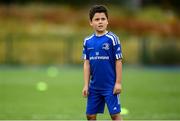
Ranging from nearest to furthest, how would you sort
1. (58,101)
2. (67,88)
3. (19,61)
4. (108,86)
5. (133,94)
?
(108,86) < (58,101) < (133,94) < (67,88) < (19,61)

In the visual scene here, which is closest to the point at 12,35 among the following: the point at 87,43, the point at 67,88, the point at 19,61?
the point at 19,61

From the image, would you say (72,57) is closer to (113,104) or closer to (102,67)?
(102,67)

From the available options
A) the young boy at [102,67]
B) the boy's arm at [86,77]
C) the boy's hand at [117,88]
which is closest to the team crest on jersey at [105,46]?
the young boy at [102,67]

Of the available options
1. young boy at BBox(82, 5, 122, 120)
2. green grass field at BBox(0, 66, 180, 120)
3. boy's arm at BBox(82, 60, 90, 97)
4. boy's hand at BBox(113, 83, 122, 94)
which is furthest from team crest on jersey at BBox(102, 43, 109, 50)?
green grass field at BBox(0, 66, 180, 120)

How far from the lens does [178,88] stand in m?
19.6

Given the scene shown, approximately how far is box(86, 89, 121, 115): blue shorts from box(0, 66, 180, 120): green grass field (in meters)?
3.30

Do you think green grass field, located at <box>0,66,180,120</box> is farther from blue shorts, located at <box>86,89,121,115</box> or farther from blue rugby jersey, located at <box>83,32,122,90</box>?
blue rugby jersey, located at <box>83,32,122,90</box>

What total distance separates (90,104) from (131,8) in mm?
34259

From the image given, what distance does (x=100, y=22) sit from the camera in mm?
8594

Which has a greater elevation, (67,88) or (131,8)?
(131,8)

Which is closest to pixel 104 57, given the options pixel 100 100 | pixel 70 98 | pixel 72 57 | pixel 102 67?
pixel 102 67

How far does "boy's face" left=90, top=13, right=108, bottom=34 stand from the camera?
8602 millimetres

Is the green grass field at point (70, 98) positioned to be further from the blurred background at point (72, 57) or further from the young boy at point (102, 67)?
the young boy at point (102, 67)

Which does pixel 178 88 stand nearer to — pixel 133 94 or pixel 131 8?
pixel 133 94
